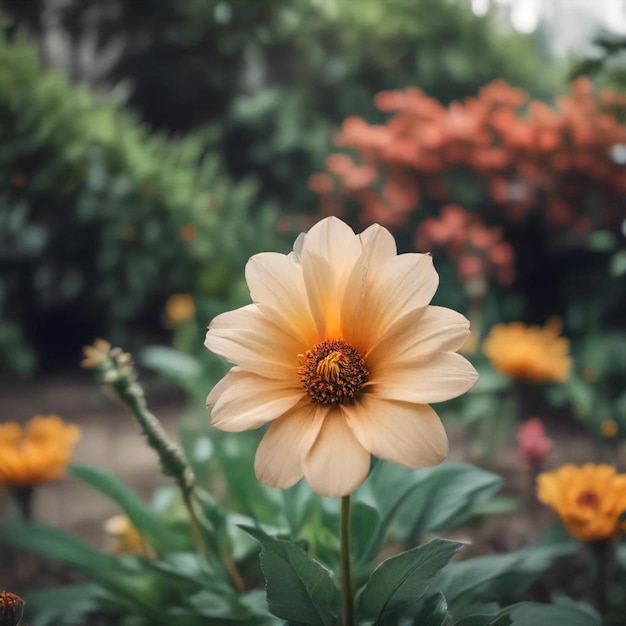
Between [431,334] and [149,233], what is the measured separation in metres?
1.93

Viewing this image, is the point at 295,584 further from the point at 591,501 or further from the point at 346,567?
the point at 591,501

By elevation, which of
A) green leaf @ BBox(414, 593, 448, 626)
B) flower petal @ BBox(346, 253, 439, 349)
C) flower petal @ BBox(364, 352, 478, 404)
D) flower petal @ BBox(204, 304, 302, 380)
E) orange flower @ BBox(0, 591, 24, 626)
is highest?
flower petal @ BBox(346, 253, 439, 349)

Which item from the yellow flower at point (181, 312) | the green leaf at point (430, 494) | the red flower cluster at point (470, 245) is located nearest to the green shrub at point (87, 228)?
the yellow flower at point (181, 312)

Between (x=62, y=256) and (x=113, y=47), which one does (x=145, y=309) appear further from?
(x=113, y=47)

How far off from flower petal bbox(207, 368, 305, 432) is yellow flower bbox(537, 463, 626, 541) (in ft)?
1.57

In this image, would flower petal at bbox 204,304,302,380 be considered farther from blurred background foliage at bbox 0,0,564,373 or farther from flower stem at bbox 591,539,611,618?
blurred background foliage at bbox 0,0,564,373

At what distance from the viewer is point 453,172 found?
252 cm

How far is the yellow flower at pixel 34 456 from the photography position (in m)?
1.14

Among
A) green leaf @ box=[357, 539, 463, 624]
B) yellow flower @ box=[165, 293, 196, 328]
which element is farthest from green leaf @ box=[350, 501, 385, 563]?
yellow flower @ box=[165, 293, 196, 328]

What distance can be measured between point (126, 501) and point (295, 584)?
1.55 ft

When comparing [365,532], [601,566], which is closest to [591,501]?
[601,566]

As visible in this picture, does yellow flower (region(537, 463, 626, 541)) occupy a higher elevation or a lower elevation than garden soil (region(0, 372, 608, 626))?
lower

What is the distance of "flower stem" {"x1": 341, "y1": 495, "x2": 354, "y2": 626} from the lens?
62 centimetres

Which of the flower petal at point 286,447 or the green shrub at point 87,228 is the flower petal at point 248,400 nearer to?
the flower petal at point 286,447
